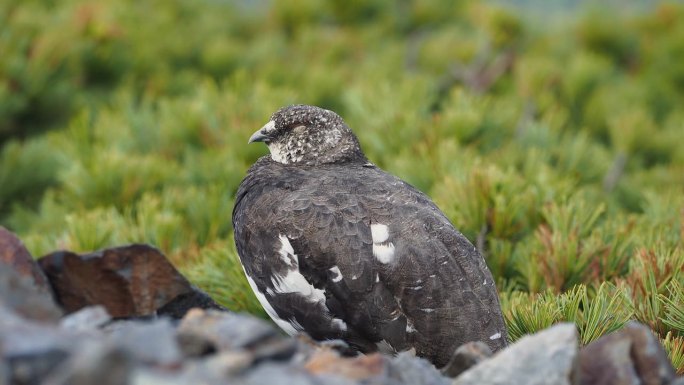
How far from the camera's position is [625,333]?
1.74 metres

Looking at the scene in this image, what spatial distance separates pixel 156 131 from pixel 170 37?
291cm

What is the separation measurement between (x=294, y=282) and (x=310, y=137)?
31.0 inches

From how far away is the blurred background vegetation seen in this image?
312 cm

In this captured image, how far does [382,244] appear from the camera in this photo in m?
2.46

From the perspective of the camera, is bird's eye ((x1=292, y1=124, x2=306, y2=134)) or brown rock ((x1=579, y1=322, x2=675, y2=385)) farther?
Answer: bird's eye ((x1=292, y1=124, x2=306, y2=134))

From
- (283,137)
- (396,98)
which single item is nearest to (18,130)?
(396,98)

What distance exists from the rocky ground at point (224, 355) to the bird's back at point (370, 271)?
0.53 metres

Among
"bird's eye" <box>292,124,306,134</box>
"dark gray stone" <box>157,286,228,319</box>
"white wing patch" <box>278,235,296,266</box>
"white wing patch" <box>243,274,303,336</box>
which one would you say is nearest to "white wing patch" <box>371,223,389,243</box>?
"white wing patch" <box>278,235,296,266</box>

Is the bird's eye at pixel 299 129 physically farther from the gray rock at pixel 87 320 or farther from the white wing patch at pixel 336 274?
the gray rock at pixel 87 320

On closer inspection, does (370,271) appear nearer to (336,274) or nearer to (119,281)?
(336,274)

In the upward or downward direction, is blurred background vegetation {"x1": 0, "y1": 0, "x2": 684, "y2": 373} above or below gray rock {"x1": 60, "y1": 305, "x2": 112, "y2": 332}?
below

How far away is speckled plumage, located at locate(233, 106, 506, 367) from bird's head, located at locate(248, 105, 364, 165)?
395 millimetres

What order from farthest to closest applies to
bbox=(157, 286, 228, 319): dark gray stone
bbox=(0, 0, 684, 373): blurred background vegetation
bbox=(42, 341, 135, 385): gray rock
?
bbox=(0, 0, 684, 373): blurred background vegetation, bbox=(157, 286, 228, 319): dark gray stone, bbox=(42, 341, 135, 385): gray rock

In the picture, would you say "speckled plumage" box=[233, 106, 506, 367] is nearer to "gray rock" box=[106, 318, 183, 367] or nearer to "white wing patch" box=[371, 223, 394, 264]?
"white wing patch" box=[371, 223, 394, 264]
